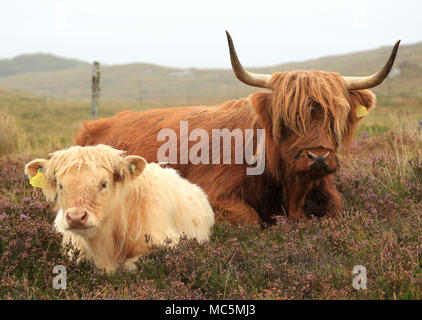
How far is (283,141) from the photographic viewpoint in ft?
14.2

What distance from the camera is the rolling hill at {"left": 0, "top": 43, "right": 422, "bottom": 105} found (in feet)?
180

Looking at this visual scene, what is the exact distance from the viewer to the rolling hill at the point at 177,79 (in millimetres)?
54781

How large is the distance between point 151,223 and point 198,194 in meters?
1.05

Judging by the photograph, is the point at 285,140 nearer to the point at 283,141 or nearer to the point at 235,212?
the point at 283,141

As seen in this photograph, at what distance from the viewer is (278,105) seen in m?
4.38

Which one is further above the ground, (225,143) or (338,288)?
(225,143)

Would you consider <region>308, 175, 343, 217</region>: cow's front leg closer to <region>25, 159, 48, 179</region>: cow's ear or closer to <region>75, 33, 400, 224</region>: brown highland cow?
<region>75, 33, 400, 224</region>: brown highland cow

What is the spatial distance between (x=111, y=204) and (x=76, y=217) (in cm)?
47

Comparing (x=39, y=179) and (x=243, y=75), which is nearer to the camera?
(x=39, y=179)

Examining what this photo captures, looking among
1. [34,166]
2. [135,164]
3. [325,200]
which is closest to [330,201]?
[325,200]

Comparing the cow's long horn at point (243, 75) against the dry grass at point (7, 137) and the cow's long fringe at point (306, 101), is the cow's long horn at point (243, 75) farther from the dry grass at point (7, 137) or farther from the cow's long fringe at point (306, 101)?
the dry grass at point (7, 137)

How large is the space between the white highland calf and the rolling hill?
42907 millimetres
